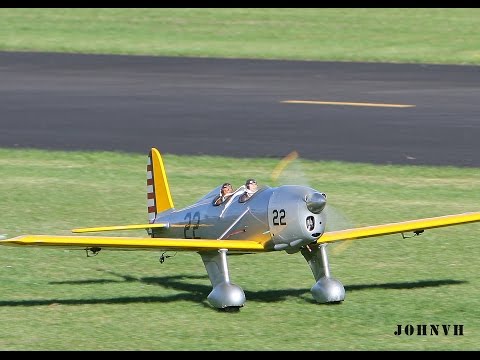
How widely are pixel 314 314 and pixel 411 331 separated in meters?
1.33

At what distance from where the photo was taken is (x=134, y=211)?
67.1ft

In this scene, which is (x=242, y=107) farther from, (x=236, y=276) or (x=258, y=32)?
(x=236, y=276)

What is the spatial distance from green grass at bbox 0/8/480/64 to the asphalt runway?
1599 mm

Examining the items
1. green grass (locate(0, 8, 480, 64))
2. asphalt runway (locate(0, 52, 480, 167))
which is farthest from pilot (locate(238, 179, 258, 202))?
green grass (locate(0, 8, 480, 64))

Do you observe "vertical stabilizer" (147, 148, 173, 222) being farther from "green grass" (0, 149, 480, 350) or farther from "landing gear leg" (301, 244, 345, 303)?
"landing gear leg" (301, 244, 345, 303)

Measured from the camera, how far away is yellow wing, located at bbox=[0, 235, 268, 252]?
1289 cm

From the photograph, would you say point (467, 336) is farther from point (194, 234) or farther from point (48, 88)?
point (48, 88)

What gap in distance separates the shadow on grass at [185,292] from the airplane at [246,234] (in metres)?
0.53

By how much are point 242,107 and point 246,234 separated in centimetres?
1744

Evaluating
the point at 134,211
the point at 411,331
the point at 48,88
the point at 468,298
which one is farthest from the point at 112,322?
the point at 48,88

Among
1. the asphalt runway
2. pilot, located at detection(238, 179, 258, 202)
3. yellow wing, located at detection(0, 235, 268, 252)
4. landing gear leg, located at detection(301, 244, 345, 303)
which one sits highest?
the asphalt runway

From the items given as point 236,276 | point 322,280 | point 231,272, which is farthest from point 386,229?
point 231,272

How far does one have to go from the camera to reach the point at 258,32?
44094 millimetres

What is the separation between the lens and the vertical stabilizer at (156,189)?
16562 mm
